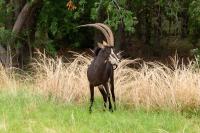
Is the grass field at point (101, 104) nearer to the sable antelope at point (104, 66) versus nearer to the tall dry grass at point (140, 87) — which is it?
the tall dry grass at point (140, 87)

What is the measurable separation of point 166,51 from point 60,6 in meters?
9.05

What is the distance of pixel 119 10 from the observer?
47.4 feet

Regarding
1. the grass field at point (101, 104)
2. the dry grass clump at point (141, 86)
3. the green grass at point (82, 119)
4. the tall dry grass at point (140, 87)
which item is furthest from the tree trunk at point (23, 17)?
the green grass at point (82, 119)

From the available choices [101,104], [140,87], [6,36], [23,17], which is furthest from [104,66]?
[23,17]

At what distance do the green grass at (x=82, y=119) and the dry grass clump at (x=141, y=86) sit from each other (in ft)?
1.21

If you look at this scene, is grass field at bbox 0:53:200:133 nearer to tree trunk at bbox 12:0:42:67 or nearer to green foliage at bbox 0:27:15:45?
green foliage at bbox 0:27:15:45

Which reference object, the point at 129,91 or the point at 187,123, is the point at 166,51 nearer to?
the point at 129,91

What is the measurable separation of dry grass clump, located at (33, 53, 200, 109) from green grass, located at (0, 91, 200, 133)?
14.5 inches

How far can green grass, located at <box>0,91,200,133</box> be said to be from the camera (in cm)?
815

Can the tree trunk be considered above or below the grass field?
above

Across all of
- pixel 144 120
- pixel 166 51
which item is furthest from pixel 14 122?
pixel 166 51

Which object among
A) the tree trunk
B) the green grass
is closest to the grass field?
the green grass

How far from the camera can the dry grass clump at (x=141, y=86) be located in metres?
10.1

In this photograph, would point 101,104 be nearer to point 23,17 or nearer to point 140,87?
point 140,87
